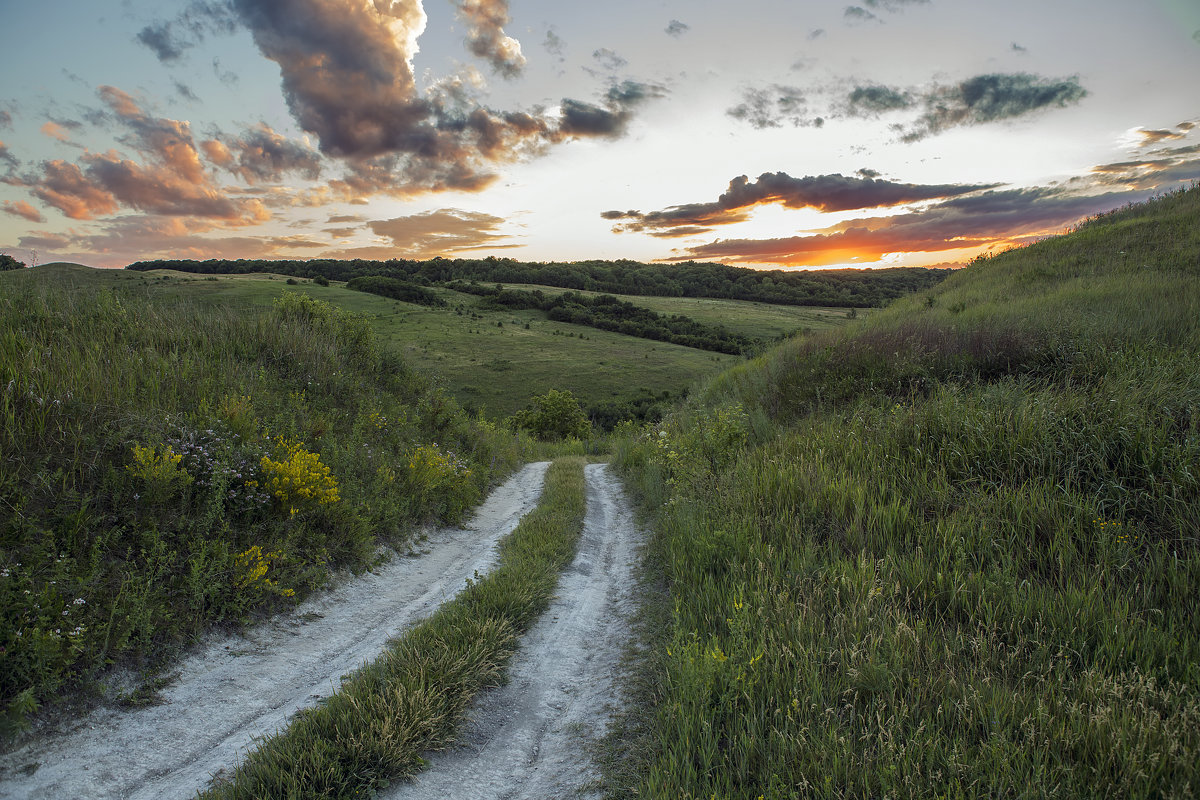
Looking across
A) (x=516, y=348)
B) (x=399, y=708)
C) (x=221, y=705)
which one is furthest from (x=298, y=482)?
(x=516, y=348)

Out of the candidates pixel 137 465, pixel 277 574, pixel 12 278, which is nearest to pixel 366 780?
pixel 277 574

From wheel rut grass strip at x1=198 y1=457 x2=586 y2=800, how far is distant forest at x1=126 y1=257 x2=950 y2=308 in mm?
108436

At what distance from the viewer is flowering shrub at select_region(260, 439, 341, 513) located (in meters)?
6.22

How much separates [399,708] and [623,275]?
154995mm

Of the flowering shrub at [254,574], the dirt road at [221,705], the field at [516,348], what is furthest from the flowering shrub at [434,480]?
the field at [516,348]

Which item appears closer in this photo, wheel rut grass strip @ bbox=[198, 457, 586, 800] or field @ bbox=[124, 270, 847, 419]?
wheel rut grass strip @ bbox=[198, 457, 586, 800]

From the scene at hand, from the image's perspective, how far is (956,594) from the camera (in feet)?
12.8

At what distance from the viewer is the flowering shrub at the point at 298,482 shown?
622 cm

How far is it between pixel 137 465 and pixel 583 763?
210 inches

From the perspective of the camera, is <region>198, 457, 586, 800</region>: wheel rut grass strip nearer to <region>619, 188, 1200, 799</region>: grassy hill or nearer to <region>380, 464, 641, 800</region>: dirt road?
<region>380, 464, 641, 800</region>: dirt road

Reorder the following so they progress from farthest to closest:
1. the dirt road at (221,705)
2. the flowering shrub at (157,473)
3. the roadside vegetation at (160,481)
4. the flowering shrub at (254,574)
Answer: the flowering shrub at (157,473) < the flowering shrub at (254,574) < the roadside vegetation at (160,481) < the dirt road at (221,705)

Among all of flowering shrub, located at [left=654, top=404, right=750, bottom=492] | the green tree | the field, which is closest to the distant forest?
the field

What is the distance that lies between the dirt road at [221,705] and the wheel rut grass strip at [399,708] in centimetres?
32

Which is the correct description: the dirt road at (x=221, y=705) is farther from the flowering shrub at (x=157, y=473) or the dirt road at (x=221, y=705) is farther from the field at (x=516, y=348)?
the field at (x=516, y=348)
